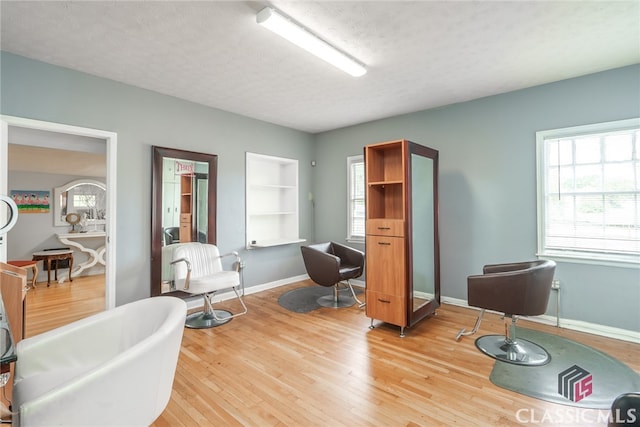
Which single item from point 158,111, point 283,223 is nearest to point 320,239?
point 283,223

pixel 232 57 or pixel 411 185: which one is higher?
pixel 232 57

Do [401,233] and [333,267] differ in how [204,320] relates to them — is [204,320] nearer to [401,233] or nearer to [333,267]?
[333,267]

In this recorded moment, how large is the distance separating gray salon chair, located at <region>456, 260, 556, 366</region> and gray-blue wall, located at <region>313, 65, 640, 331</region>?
1.02 metres

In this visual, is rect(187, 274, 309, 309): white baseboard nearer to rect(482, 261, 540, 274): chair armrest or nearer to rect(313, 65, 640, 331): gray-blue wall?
rect(313, 65, 640, 331): gray-blue wall

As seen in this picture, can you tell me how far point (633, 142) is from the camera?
9.85ft

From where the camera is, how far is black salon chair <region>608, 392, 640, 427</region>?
931 millimetres

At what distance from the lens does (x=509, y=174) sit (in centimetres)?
366

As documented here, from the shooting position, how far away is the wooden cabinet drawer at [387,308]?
305 cm

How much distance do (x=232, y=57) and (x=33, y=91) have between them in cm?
193

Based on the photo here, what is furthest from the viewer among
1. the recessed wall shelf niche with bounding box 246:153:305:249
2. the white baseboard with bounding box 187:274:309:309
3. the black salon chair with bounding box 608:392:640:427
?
the recessed wall shelf niche with bounding box 246:153:305:249

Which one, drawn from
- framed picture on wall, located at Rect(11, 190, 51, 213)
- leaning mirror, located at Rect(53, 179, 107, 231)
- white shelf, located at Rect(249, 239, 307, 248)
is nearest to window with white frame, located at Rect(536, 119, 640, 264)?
white shelf, located at Rect(249, 239, 307, 248)

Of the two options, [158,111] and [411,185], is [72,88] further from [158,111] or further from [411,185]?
[411,185]

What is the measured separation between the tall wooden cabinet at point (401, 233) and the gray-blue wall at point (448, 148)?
0.65 metres

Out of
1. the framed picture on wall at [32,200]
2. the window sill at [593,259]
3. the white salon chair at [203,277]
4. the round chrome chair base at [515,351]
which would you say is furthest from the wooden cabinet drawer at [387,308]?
the framed picture on wall at [32,200]
